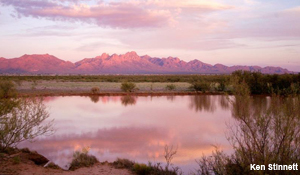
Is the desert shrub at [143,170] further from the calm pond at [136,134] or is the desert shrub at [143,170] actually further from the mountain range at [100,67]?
the mountain range at [100,67]

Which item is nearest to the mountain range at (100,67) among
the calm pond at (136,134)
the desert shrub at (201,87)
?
the desert shrub at (201,87)

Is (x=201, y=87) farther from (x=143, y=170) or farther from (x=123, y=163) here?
(x=143, y=170)

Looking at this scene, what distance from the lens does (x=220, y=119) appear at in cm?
1552

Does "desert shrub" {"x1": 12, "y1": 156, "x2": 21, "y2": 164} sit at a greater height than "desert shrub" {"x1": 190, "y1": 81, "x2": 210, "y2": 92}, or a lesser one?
lesser

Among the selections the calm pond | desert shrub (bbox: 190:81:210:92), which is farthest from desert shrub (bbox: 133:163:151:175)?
desert shrub (bbox: 190:81:210:92)

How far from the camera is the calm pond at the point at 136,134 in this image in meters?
9.42

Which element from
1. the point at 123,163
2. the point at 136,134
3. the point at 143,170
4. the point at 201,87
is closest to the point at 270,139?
the point at 143,170

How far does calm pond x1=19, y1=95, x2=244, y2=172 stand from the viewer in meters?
9.42

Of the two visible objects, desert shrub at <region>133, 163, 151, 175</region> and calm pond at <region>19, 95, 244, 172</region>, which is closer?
desert shrub at <region>133, 163, 151, 175</region>

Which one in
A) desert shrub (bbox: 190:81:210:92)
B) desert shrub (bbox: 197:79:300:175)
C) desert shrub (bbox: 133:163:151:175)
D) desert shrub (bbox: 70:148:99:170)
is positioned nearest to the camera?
desert shrub (bbox: 197:79:300:175)

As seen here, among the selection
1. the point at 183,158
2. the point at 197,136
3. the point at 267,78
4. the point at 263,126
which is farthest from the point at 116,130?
the point at 267,78

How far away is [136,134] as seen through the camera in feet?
40.0

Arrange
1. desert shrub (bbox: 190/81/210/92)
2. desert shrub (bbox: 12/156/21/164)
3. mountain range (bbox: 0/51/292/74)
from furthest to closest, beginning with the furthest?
mountain range (bbox: 0/51/292/74) < desert shrub (bbox: 190/81/210/92) < desert shrub (bbox: 12/156/21/164)

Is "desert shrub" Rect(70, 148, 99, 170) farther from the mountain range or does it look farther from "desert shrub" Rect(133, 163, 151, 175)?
the mountain range
